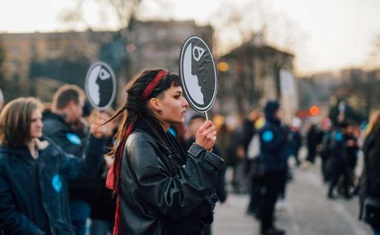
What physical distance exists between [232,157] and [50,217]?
32.5 ft

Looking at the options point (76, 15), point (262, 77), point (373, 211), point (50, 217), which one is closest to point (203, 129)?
point (50, 217)

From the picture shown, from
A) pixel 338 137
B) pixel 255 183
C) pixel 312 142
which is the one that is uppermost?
pixel 338 137

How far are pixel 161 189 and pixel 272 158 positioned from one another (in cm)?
553

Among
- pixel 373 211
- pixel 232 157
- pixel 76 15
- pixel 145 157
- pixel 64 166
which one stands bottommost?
pixel 232 157

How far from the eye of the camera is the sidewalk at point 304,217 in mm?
8477

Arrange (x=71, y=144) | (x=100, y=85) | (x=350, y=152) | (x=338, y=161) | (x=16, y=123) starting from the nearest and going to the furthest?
(x=16, y=123), (x=100, y=85), (x=71, y=144), (x=338, y=161), (x=350, y=152)

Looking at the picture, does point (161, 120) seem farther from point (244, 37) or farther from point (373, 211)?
point (244, 37)

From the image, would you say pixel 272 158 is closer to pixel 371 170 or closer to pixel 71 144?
pixel 371 170

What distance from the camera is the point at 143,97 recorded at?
3.02 m

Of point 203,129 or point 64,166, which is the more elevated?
point 203,129

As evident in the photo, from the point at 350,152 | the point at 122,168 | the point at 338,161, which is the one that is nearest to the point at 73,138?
the point at 122,168

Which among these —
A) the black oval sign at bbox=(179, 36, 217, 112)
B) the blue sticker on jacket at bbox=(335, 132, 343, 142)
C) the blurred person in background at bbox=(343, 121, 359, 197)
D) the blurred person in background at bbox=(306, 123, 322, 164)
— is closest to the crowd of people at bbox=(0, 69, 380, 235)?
the black oval sign at bbox=(179, 36, 217, 112)

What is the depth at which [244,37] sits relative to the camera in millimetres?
42656

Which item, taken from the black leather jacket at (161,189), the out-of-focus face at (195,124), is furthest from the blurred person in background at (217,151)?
the black leather jacket at (161,189)
